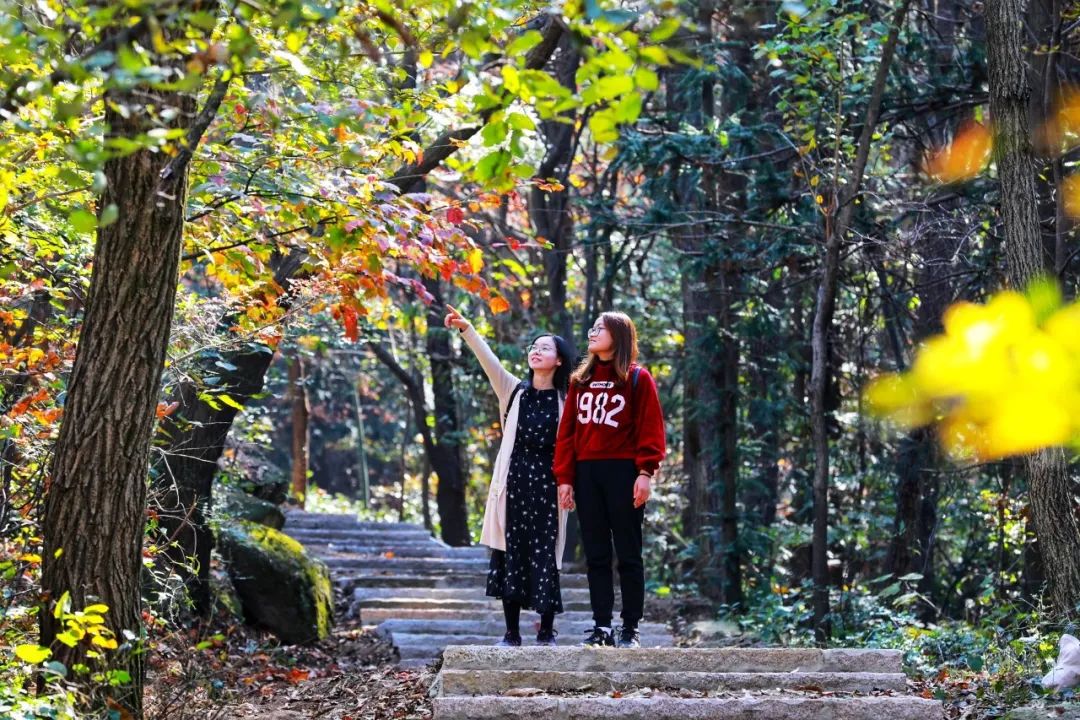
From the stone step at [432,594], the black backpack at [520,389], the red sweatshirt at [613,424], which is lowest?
the stone step at [432,594]

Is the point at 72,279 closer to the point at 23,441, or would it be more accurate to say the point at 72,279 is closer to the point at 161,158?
the point at 23,441

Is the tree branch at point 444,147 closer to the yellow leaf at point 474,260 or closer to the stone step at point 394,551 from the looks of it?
the yellow leaf at point 474,260

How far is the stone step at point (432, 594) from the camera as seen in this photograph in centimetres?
1148

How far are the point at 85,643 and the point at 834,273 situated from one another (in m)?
6.13

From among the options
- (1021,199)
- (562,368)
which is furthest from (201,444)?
(1021,199)

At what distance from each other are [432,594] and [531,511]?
197 inches

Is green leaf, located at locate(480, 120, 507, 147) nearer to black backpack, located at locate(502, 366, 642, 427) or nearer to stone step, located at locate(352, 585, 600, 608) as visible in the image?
black backpack, located at locate(502, 366, 642, 427)

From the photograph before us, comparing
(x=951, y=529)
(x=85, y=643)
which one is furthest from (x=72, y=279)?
(x=951, y=529)

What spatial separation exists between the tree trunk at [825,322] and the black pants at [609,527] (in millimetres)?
2925

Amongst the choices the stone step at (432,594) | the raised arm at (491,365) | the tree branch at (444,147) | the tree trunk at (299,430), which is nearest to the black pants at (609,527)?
the raised arm at (491,365)

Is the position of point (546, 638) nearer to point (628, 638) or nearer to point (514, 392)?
point (628, 638)

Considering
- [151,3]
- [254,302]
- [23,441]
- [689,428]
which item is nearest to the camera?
[151,3]

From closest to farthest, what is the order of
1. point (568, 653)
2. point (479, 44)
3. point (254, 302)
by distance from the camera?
1. point (479, 44)
2. point (568, 653)
3. point (254, 302)

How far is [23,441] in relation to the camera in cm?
631
